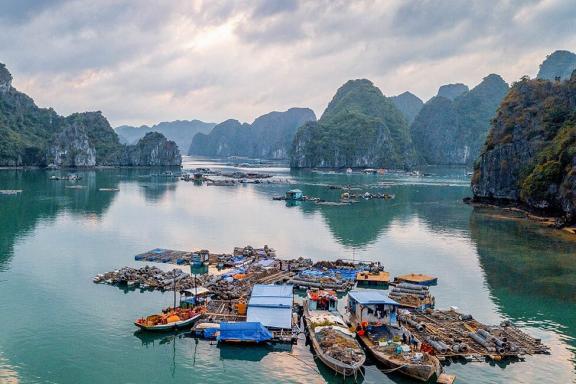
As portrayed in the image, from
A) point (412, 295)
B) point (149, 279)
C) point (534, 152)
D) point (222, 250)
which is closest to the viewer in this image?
point (412, 295)

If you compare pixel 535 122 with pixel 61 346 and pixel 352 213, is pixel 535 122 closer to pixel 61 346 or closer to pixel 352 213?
pixel 352 213

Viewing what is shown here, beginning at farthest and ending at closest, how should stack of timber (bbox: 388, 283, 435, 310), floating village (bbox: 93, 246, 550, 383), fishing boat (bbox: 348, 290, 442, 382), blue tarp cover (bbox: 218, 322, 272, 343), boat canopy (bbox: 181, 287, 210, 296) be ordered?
boat canopy (bbox: 181, 287, 210, 296) → stack of timber (bbox: 388, 283, 435, 310) → blue tarp cover (bbox: 218, 322, 272, 343) → floating village (bbox: 93, 246, 550, 383) → fishing boat (bbox: 348, 290, 442, 382)

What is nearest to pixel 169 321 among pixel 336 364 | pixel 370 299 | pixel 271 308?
pixel 271 308

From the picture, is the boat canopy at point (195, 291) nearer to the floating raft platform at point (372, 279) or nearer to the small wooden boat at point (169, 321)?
the small wooden boat at point (169, 321)

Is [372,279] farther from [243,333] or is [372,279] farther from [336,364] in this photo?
[336,364]

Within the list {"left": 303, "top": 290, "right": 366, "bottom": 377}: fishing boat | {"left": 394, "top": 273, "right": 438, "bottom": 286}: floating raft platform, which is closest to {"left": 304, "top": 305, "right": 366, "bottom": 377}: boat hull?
{"left": 303, "top": 290, "right": 366, "bottom": 377}: fishing boat

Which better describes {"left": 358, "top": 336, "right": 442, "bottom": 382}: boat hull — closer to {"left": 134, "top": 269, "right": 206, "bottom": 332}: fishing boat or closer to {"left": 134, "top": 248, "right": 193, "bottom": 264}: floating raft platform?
{"left": 134, "top": 269, "right": 206, "bottom": 332}: fishing boat
